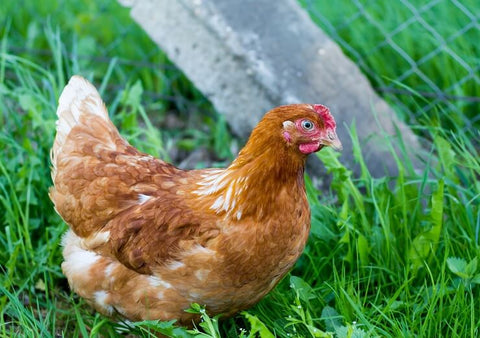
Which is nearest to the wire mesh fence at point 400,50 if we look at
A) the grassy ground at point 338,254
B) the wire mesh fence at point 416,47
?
the wire mesh fence at point 416,47

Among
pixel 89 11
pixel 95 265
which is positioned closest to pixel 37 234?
pixel 95 265

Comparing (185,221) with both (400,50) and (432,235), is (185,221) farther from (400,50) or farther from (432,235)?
(400,50)

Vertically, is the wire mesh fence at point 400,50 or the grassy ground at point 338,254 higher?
the wire mesh fence at point 400,50

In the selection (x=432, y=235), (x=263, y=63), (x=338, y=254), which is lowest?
(x=338, y=254)

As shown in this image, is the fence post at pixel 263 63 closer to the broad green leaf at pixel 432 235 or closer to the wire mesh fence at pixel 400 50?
the wire mesh fence at pixel 400 50

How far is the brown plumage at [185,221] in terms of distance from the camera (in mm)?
2633

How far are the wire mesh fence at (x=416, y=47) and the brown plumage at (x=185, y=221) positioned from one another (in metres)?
1.80

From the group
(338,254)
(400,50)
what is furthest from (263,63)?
(338,254)

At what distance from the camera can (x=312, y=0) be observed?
4863 millimetres

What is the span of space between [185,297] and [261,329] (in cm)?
36

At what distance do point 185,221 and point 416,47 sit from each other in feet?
8.20

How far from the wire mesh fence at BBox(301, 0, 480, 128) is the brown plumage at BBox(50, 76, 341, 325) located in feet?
5.92

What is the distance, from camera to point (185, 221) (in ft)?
9.03

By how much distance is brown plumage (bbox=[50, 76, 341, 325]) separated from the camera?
104 inches
